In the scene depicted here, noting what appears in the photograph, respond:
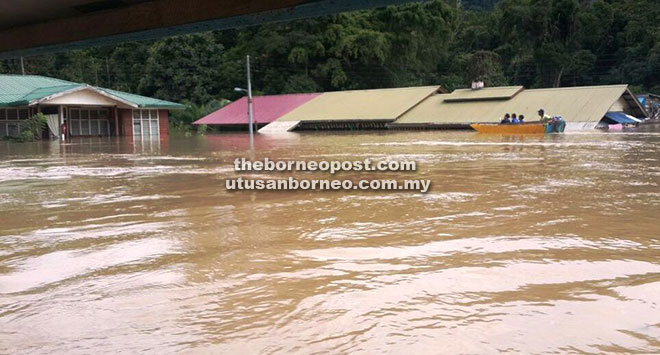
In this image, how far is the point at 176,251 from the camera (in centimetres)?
500

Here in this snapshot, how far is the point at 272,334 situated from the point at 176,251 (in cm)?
213

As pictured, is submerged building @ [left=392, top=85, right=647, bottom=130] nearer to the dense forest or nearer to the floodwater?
the dense forest

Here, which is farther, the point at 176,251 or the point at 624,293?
the point at 176,251

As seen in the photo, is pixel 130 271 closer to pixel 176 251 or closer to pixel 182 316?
pixel 176 251

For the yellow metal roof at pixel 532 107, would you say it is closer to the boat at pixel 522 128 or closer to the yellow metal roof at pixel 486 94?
the yellow metal roof at pixel 486 94

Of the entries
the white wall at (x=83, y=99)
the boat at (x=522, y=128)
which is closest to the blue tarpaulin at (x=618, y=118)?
the boat at (x=522, y=128)

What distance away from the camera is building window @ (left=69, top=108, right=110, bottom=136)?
1256 inches

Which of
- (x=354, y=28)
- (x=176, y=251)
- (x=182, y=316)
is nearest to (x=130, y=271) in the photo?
(x=176, y=251)

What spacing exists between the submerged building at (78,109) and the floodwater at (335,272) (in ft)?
75.3

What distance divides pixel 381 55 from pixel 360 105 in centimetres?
700

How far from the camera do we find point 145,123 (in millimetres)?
34188

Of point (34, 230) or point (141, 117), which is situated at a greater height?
point (141, 117)

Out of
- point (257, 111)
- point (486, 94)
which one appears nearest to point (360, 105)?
point (257, 111)

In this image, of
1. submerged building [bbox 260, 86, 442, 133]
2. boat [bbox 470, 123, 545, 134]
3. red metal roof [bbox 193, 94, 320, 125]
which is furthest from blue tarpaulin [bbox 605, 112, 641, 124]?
red metal roof [bbox 193, 94, 320, 125]
